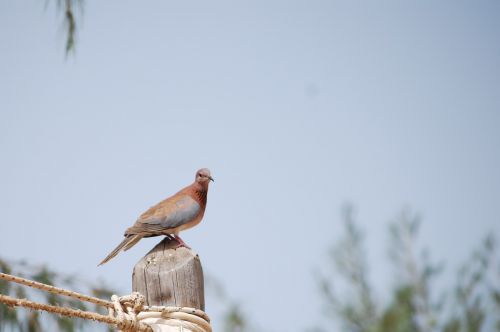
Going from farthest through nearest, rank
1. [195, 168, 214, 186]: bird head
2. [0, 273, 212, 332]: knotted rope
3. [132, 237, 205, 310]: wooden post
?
[195, 168, 214, 186]: bird head
[132, 237, 205, 310]: wooden post
[0, 273, 212, 332]: knotted rope

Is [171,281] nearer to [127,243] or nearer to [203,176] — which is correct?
[127,243]

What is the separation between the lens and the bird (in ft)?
12.1

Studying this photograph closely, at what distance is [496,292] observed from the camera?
1997 centimetres

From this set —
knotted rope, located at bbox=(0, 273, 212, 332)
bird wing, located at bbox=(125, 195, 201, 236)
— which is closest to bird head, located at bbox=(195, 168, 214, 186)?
bird wing, located at bbox=(125, 195, 201, 236)

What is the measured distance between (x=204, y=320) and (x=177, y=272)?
0.72 feet

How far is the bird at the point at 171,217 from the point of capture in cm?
369

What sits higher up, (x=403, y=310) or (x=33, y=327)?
(x=403, y=310)

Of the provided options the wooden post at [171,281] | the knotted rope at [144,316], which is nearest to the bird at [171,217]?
the wooden post at [171,281]

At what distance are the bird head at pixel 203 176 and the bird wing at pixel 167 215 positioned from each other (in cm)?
33

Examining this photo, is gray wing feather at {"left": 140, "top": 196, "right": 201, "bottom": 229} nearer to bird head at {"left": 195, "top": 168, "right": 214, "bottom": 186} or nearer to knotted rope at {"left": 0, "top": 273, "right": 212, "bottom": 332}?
bird head at {"left": 195, "top": 168, "right": 214, "bottom": 186}

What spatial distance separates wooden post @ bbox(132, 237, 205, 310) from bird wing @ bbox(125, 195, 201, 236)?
852mm

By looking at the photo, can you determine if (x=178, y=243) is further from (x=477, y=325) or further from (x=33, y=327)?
→ (x=477, y=325)

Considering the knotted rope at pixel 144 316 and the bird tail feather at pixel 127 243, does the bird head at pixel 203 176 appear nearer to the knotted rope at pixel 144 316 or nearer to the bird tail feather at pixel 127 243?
the bird tail feather at pixel 127 243

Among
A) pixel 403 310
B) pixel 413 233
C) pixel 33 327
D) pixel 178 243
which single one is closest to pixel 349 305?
pixel 403 310
